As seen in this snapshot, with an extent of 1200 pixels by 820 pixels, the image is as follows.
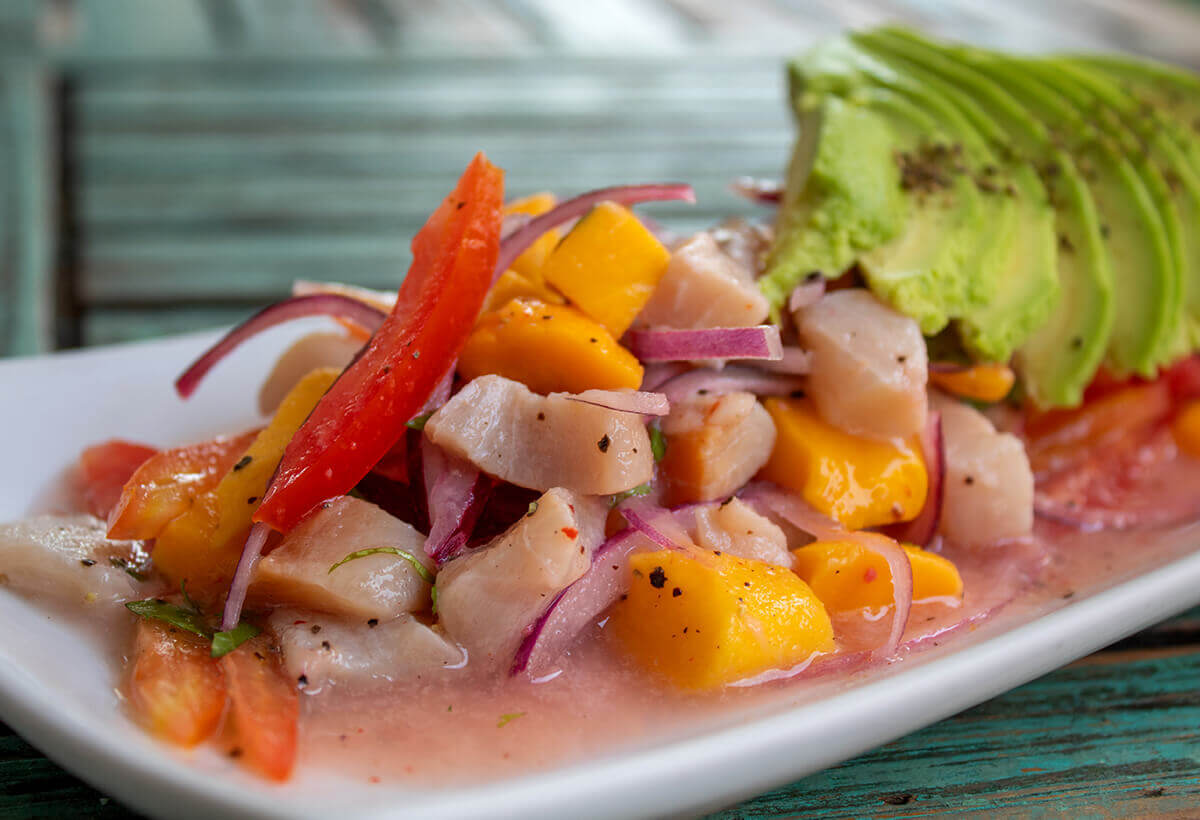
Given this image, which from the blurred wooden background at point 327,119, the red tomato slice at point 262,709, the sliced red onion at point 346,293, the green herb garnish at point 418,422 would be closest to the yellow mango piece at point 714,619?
the green herb garnish at point 418,422

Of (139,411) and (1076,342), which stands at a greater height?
(1076,342)

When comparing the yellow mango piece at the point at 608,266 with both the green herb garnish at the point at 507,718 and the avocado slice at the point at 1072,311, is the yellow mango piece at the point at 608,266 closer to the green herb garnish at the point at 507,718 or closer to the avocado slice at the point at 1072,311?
the green herb garnish at the point at 507,718

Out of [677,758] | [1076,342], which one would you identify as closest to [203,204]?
[1076,342]

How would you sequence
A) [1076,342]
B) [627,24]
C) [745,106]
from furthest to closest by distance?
[627,24] → [745,106] → [1076,342]

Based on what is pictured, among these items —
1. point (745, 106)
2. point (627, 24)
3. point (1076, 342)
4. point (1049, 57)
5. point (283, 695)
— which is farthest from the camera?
point (627, 24)

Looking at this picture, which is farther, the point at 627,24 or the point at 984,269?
the point at 627,24

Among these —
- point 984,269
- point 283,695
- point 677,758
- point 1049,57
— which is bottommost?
point 283,695

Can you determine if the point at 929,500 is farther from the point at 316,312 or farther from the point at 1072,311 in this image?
the point at 316,312

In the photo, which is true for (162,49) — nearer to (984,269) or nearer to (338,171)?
(338,171)
